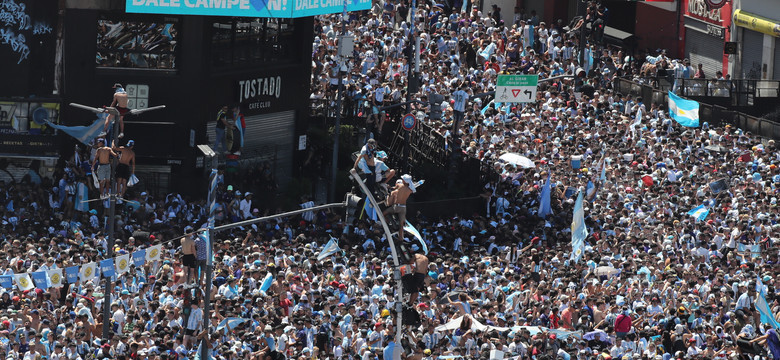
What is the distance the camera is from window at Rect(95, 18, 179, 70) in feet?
136

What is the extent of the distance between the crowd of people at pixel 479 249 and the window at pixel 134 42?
9.71 ft

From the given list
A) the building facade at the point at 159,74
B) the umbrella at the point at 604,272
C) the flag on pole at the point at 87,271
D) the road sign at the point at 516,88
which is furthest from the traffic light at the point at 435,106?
the flag on pole at the point at 87,271

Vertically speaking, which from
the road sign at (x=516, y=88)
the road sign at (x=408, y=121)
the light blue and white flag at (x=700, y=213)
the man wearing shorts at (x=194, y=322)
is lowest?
the man wearing shorts at (x=194, y=322)

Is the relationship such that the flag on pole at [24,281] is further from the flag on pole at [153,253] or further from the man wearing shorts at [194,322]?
the man wearing shorts at [194,322]

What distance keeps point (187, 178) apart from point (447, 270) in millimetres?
9184

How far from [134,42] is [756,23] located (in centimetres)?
2260

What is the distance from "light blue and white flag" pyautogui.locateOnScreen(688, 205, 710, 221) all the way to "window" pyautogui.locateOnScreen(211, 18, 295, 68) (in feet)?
39.0

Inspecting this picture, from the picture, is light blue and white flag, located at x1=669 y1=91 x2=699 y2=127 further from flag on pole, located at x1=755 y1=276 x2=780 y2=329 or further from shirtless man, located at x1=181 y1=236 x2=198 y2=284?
shirtless man, located at x1=181 y1=236 x2=198 y2=284

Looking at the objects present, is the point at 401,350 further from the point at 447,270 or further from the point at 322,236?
the point at 322,236

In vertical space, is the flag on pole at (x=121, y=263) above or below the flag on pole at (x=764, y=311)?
above

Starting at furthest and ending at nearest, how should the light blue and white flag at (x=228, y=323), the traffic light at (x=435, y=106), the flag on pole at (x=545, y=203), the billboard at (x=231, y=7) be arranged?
the flag on pole at (x=545, y=203), the traffic light at (x=435, y=106), the billboard at (x=231, y=7), the light blue and white flag at (x=228, y=323)

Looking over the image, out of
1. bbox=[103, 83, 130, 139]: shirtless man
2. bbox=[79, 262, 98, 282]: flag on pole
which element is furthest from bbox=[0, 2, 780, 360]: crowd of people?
bbox=[103, 83, 130, 139]: shirtless man

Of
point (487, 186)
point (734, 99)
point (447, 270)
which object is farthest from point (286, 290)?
point (734, 99)

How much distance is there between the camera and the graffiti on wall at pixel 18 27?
40.2m
